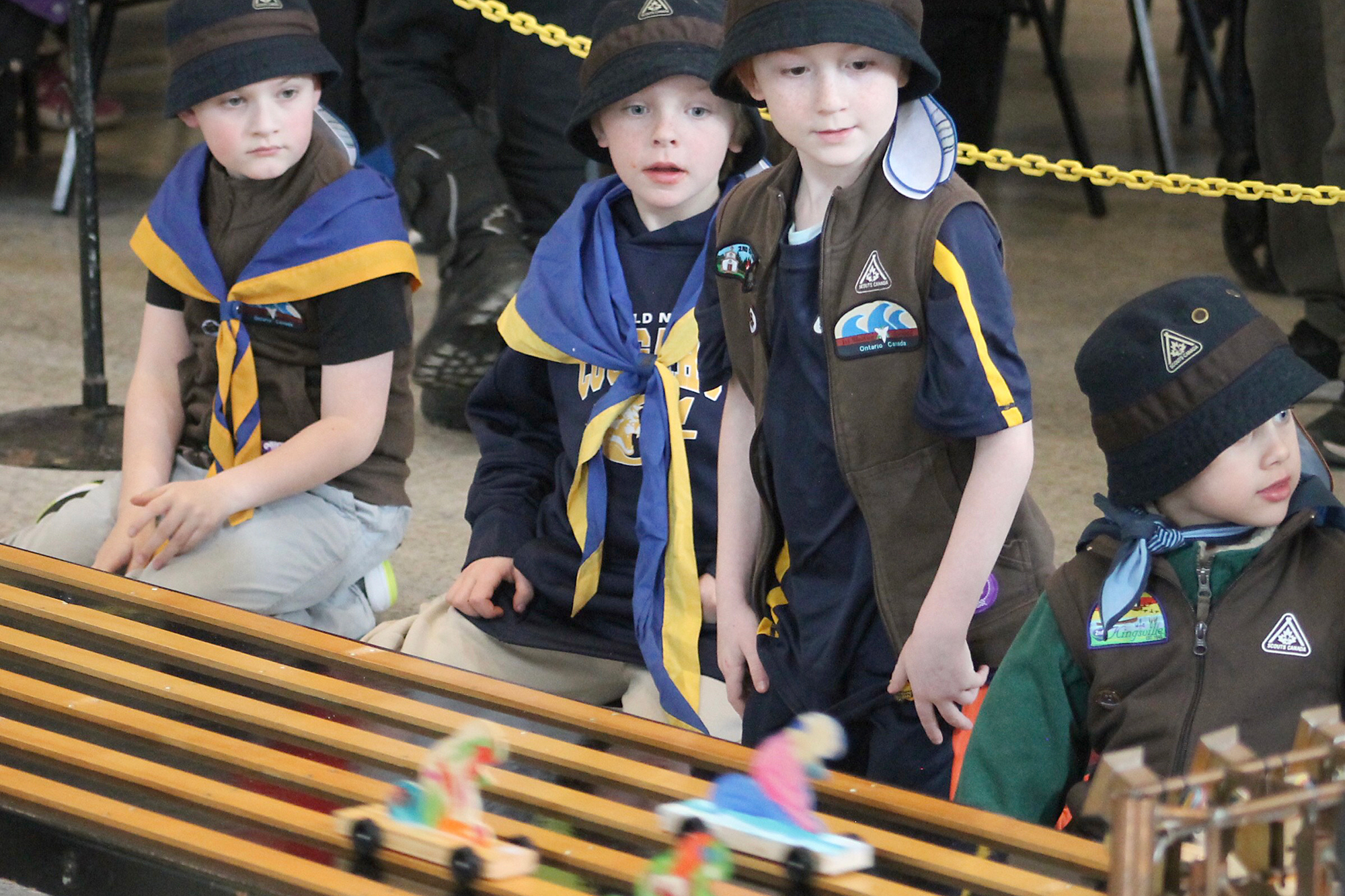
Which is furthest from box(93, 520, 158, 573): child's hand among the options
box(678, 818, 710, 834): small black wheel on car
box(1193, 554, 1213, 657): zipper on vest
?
box(1193, 554, 1213, 657): zipper on vest

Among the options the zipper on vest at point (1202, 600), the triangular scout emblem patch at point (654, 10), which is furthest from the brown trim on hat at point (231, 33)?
the zipper on vest at point (1202, 600)

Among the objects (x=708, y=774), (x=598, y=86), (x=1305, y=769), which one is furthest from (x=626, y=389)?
(x=1305, y=769)

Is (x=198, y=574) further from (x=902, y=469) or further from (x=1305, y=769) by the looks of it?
(x=1305, y=769)

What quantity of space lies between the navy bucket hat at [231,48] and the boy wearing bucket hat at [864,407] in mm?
878

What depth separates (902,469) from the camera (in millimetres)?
1794

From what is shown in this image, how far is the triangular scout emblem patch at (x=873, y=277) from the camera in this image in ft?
5.73

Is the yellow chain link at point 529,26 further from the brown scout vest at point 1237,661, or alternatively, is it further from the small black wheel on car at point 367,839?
the small black wheel on car at point 367,839

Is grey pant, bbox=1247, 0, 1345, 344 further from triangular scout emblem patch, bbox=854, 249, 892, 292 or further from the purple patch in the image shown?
triangular scout emblem patch, bbox=854, 249, 892, 292

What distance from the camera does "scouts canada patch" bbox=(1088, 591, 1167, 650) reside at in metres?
1.61

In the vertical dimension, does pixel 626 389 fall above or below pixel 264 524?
above

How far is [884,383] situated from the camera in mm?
1771

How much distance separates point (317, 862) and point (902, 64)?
1.01 meters

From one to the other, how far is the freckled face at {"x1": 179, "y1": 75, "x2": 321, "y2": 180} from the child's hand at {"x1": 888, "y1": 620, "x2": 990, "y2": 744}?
1.28 m

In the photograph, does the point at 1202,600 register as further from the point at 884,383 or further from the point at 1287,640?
the point at 884,383
